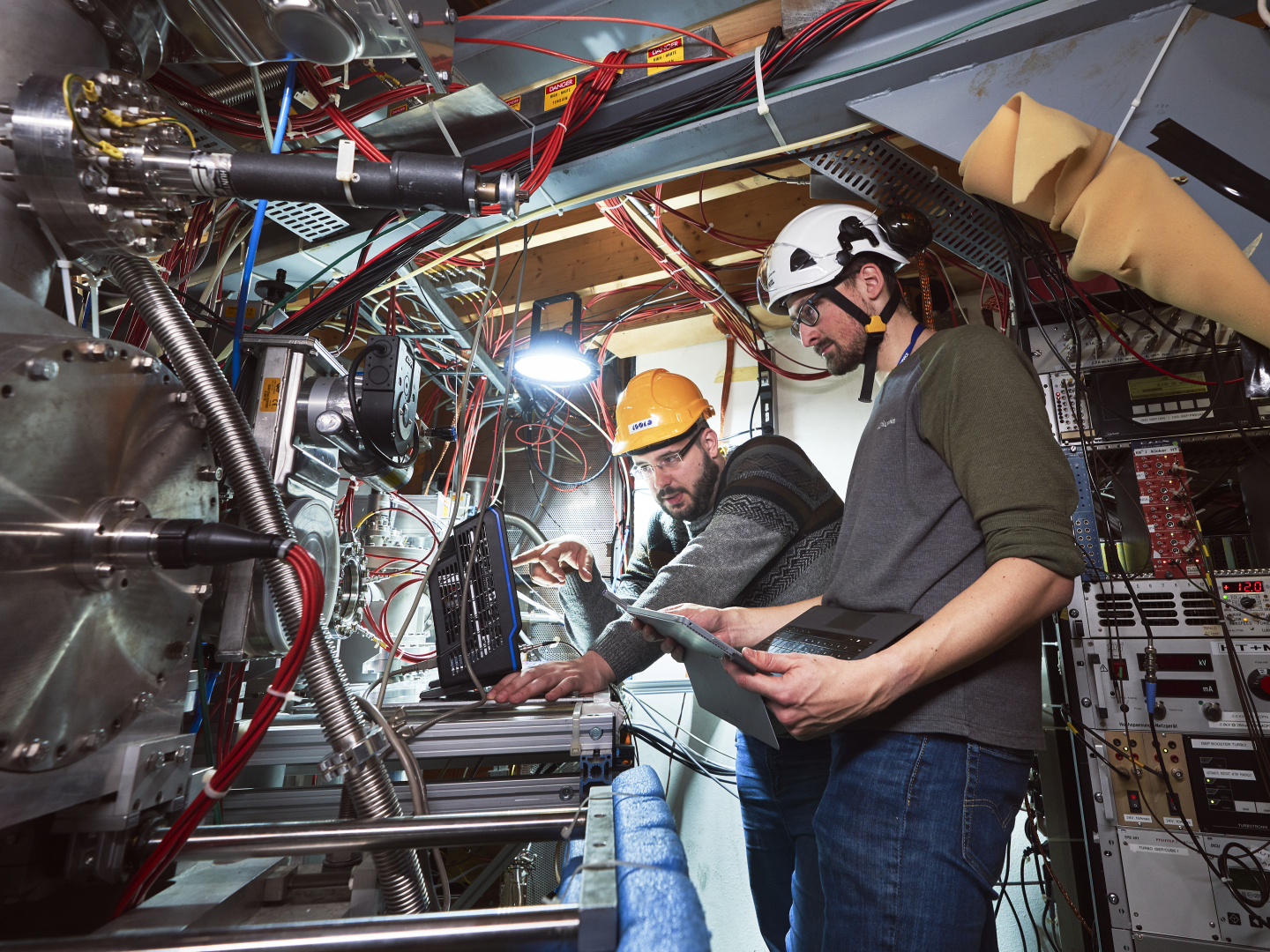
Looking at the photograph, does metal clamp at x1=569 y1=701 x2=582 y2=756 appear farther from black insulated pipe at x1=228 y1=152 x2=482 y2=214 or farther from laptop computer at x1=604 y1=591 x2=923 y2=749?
black insulated pipe at x1=228 y1=152 x2=482 y2=214

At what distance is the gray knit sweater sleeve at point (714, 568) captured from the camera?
1.57 meters

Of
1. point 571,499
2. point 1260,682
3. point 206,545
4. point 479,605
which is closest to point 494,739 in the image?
point 479,605

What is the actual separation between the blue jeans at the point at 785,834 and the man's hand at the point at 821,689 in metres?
0.78

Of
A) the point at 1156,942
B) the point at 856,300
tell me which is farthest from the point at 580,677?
the point at 1156,942

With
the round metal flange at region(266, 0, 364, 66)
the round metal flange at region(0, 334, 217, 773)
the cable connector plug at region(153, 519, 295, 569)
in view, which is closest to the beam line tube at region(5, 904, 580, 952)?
the round metal flange at region(0, 334, 217, 773)

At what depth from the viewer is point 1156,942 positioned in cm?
151

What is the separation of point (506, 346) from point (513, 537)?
2.98 ft

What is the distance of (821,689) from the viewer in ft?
2.92

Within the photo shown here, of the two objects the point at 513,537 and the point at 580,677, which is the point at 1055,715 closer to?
the point at 580,677

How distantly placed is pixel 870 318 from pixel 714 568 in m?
0.68

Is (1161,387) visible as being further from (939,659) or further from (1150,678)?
(939,659)

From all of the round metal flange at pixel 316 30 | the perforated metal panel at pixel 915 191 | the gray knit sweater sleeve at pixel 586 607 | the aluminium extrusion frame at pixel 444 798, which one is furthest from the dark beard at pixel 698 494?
the round metal flange at pixel 316 30

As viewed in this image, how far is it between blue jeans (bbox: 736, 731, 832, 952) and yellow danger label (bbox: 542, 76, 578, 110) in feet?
5.39

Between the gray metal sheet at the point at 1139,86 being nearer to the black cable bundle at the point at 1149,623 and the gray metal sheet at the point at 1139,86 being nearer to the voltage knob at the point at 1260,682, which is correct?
the black cable bundle at the point at 1149,623
